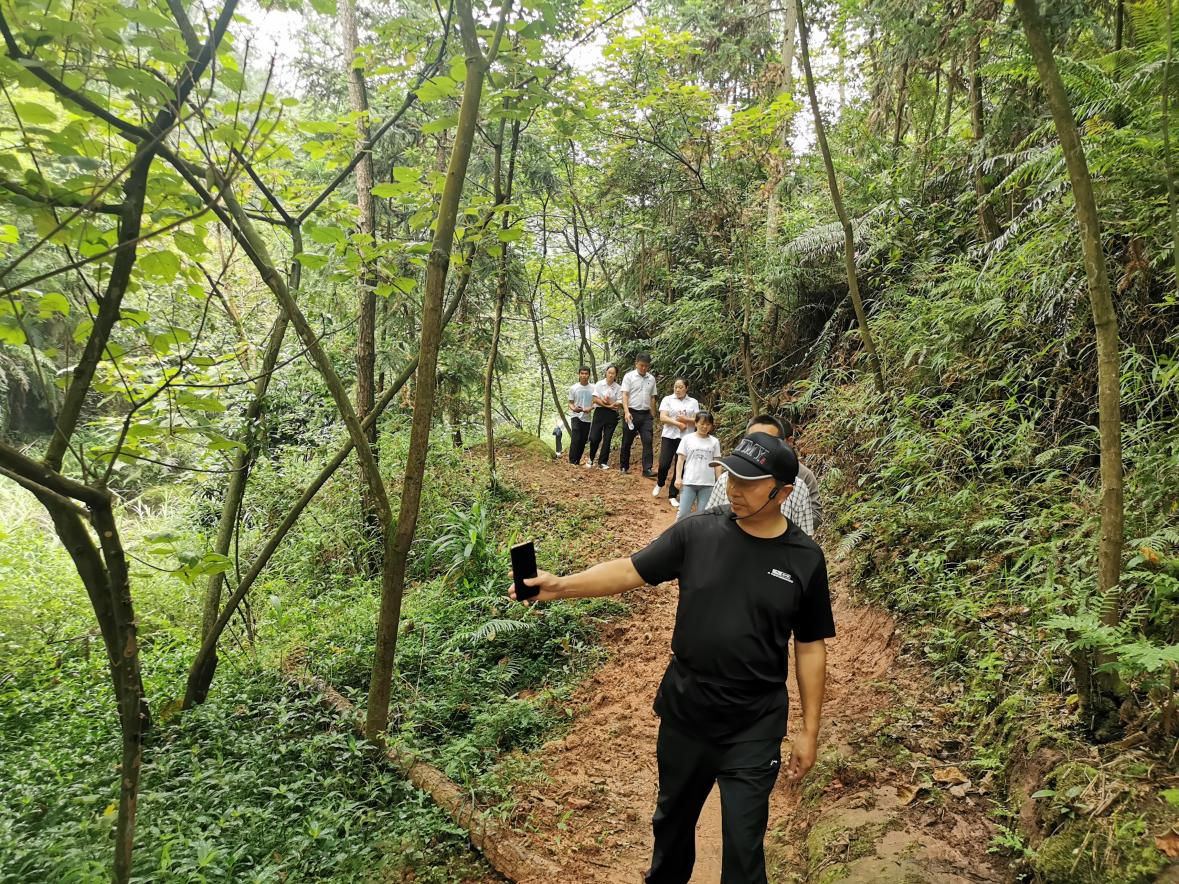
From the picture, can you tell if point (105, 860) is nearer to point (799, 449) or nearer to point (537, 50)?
point (537, 50)

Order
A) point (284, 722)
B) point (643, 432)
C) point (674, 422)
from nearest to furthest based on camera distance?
point (284, 722) < point (674, 422) < point (643, 432)

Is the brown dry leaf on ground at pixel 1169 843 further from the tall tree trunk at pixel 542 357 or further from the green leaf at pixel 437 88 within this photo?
→ the tall tree trunk at pixel 542 357

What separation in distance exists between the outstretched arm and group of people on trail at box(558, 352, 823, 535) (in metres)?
2.35

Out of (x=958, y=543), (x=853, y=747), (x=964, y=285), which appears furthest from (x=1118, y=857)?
(x=964, y=285)

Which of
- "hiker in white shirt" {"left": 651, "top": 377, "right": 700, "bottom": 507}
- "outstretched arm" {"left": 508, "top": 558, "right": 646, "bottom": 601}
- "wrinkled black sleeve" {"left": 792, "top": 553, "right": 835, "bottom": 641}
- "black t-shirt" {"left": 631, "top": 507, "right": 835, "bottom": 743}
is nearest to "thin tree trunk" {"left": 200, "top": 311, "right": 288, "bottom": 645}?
"outstretched arm" {"left": 508, "top": 558, "right": 646, "bottom": 601}

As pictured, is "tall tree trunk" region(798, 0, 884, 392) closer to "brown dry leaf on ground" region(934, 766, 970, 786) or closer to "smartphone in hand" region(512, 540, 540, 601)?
"brown dry leaf on ground" region(934, 766, 970, 786)

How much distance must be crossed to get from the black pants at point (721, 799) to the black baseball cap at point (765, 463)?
1209 millimetres

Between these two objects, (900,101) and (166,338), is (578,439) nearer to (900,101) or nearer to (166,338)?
(900,101)

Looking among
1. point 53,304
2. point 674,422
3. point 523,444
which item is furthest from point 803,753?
point 523,444

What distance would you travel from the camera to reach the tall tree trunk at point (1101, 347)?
113 inches

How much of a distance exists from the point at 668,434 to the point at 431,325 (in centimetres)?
710

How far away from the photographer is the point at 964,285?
24.9 feet

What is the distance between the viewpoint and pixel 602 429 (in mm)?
13328

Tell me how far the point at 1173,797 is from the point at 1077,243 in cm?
560
